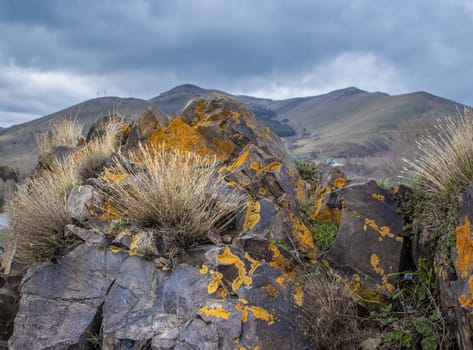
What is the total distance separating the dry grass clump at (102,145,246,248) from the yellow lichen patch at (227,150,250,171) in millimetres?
618

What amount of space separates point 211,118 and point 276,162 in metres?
1.40

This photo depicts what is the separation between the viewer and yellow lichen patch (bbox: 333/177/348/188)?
4.98 m

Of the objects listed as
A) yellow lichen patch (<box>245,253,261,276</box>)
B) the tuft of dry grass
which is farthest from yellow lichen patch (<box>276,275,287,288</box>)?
the tuft of dry grass

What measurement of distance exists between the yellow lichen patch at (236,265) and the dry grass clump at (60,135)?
17.2 ft

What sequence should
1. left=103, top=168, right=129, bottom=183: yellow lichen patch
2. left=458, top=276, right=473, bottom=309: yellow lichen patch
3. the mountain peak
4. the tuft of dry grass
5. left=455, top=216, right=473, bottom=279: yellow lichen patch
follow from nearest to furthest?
left=458, top=276, right=473, bottom=309: yellow lichen patch, left=455, top=216, right=473, bottom=279: yellow lichen patch, the tuft of dry grass, left=103, top=168, right=129, bottom=183: yellow lichen patch, the mountain peak

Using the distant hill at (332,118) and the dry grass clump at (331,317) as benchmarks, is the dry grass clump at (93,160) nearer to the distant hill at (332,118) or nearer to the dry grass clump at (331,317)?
the dry grass clump at (331,317)

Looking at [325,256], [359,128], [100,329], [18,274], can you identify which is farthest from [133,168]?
[359,128]

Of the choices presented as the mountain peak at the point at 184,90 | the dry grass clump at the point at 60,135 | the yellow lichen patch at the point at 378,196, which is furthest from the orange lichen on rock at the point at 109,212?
the mountain peak at the point at 184,90

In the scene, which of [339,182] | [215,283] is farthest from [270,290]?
[339,182]

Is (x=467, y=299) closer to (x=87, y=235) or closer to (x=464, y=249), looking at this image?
(x=464, y=249)

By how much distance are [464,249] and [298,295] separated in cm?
147

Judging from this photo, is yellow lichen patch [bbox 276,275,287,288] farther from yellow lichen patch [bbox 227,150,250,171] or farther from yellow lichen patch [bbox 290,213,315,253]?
yellow lichen patch [bbox 227,150,250,171]

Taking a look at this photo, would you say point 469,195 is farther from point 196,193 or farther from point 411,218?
point 196,193

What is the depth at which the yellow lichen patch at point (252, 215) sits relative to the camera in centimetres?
408
